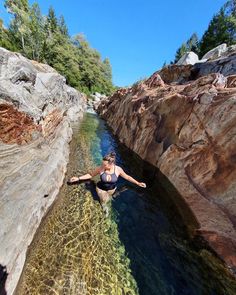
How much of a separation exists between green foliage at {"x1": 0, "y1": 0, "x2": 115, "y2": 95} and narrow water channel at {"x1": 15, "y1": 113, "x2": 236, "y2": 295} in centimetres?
3605

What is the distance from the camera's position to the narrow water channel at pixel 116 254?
324 centimetres

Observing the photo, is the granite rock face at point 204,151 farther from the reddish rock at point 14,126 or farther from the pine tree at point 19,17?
the pine tree at point 19,17

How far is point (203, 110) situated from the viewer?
6.94 meters

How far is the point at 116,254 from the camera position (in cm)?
395

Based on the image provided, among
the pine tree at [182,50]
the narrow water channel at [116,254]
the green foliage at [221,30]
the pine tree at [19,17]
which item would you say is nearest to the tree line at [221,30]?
the green foliage at [221,30]

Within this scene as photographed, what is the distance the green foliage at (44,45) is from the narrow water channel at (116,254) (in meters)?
36.1

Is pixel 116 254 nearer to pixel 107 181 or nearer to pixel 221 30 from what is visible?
pixel 107 181

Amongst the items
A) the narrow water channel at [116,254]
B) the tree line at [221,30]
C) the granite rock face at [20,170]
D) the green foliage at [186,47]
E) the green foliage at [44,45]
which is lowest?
the narrow water channel at [116,254]

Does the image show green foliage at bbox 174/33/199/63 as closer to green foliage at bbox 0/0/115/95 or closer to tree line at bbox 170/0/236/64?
tree line at bbox 170/0/236/64

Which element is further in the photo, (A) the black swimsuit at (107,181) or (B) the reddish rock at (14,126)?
(A) the black swimsuit at (107,181)

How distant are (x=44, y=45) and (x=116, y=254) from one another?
4551 centimetres

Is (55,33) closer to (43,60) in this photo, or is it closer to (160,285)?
(43,60)

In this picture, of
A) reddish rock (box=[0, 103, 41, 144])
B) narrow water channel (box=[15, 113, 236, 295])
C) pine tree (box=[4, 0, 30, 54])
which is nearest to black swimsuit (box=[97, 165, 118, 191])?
narrow water channel (box=[15, 113, 236, 295])

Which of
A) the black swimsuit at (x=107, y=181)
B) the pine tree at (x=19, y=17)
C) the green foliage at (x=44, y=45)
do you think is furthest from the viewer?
the green foliage at (x=44, y=45)
